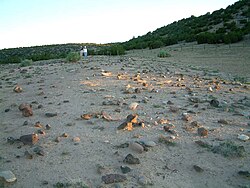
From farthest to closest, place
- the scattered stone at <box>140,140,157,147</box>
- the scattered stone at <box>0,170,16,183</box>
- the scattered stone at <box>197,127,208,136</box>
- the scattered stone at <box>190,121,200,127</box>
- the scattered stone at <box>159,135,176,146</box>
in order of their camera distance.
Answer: the scattered stone at <box>190,121,200,127</box>
the scattered stone at <box>197,127,208,136</box>
the scattered stone at <box>159,135,176,146</box>
the scattered stone at <box>140,140,157,147</box>
the scattered stone at <box>0,170,16,183</box>

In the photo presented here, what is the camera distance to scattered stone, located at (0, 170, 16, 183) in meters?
3.36

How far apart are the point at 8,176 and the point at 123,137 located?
173cm

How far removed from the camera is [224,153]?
13.3 ft

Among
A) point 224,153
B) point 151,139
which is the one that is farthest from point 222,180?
point 151,139

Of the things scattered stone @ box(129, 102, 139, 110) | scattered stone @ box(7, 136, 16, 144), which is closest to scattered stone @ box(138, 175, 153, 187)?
scattered stone @ box(7, 136, 16, 144)

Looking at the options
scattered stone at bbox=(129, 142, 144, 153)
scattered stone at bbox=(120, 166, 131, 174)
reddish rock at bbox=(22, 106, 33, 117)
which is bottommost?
scattered stone at bbox=(120, 166, 131, 174)

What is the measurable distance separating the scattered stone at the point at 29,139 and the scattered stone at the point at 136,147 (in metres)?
1.31

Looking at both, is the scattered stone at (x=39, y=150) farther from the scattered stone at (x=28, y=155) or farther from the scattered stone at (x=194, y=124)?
the scattered stone at (x=194, y=124)

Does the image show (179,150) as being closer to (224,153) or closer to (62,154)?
(224,153)

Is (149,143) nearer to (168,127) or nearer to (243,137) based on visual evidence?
(168,127)

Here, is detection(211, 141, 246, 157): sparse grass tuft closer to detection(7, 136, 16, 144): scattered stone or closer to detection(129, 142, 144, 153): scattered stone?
detection(129, 142, 144, 153): scattered stone

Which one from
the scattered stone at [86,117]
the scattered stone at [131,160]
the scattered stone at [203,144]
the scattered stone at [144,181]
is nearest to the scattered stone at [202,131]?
the scattered stone at [203,144]

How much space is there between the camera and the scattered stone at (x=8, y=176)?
336 centimetres

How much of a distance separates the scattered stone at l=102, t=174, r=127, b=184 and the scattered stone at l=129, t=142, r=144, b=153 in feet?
2.24
